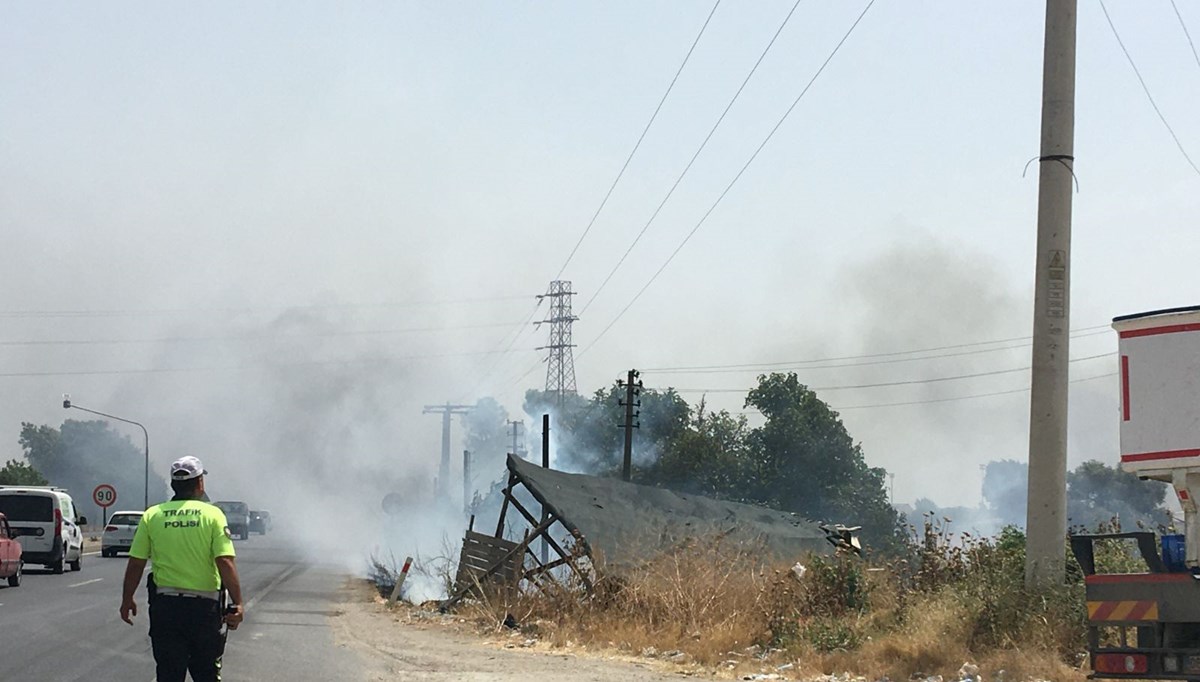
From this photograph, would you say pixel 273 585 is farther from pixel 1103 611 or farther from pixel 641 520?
pixel 1103 611

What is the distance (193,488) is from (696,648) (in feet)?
29.8

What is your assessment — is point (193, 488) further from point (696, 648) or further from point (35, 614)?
point (35, 614)

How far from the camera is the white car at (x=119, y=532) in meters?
42.9

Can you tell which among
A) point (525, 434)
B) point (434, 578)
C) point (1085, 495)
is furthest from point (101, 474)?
point (434, 578)

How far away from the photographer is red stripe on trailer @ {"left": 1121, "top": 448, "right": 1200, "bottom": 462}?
925cm

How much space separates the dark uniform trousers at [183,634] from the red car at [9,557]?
64.4ft

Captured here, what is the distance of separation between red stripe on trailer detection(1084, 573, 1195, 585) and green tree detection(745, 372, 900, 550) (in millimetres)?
64474

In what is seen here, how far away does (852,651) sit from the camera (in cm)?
1445

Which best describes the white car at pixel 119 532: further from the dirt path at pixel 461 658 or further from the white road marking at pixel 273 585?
the dirt path at pixel 461 658

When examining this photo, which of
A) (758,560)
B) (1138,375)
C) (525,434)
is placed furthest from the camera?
(525,434)

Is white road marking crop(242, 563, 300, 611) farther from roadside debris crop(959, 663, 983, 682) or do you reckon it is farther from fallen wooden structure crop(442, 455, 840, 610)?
roadside debris crop(959, 663, 983, 682)

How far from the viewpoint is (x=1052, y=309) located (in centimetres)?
1523

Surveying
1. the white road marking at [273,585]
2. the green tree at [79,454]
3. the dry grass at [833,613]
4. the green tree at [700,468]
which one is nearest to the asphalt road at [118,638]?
the white road marking at [273,585]

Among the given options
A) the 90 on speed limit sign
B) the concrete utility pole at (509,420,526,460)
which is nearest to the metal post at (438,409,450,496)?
the concrete utility pole at (509,420,526,460)
